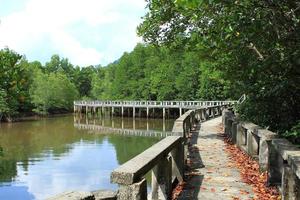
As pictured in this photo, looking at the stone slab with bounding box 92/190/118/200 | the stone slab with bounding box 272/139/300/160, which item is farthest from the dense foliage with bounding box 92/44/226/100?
the stone slab with bounding box 92/190/118/200

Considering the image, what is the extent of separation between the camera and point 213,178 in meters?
7.98

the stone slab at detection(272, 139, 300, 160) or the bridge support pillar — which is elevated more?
the stone slab at detection(272, 139, 300, 160)

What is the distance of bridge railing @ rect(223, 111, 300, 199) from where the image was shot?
4.88 meters

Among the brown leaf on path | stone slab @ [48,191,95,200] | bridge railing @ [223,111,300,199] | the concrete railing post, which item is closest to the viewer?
stone slab @ [48,191,95,200]

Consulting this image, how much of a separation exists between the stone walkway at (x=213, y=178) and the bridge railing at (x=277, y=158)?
1.67ft

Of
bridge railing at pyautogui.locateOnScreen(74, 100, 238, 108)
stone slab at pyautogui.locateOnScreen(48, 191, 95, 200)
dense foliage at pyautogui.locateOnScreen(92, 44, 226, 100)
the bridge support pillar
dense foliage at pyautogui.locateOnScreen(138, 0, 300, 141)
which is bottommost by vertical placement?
the bridge support pillar

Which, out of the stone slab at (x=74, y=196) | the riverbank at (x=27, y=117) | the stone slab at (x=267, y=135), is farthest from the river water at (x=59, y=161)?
the riverbank at (x=27, y=117)

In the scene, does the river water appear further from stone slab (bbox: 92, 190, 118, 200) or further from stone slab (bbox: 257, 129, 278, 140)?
stone slab (bbox: 92, 190, 118, 200)

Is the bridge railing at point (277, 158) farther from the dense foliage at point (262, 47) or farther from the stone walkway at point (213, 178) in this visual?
the dense foliage at point (262, 47)

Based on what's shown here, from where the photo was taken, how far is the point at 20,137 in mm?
44969

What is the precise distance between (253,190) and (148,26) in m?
10.6

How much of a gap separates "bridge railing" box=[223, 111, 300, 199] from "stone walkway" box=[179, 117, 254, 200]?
0.51 metres

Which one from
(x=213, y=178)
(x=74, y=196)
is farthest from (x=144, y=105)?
(x=74, y=196)

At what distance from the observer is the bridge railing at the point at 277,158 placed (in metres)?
4.88
